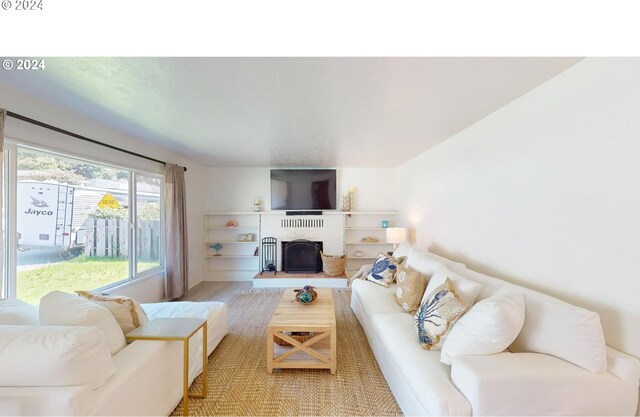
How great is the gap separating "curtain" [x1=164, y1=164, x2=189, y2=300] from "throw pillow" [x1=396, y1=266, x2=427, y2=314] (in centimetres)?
328

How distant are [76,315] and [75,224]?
1.76 m

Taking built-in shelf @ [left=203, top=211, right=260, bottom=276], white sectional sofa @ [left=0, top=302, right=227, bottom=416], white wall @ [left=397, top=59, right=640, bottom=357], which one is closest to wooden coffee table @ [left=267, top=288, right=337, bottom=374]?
white sectional sofa @ [left=0, top=302, right=227, bottom=416]

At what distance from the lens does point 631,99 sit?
1.19 metres

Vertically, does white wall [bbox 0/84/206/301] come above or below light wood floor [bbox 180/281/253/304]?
above

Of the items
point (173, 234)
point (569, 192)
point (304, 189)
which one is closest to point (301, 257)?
point (304, 189)

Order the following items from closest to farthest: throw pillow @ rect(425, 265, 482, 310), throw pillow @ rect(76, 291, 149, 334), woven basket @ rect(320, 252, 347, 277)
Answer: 1. throw pillow @ rect(76, 291, 149, 334)
2. throw pillow @ rect(425, 265, 482, 310)
3. woven basket @ rect(320, 252, 347, 277)

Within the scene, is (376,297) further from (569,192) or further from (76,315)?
(76,315)


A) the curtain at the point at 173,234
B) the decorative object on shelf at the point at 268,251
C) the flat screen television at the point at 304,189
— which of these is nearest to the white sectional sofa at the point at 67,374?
the curtain at the point at 173,234

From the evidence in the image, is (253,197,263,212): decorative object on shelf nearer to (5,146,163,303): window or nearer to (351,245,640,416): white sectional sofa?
(5,146,163,303): window

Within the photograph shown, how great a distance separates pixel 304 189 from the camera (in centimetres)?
468

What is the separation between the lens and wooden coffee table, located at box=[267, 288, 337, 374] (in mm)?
1884

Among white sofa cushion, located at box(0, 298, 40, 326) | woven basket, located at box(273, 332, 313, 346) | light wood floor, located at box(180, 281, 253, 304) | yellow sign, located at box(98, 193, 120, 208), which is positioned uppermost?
yellow sign, located at box(98, 193, 120, 208)

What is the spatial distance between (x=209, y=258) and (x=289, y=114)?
3815mm
